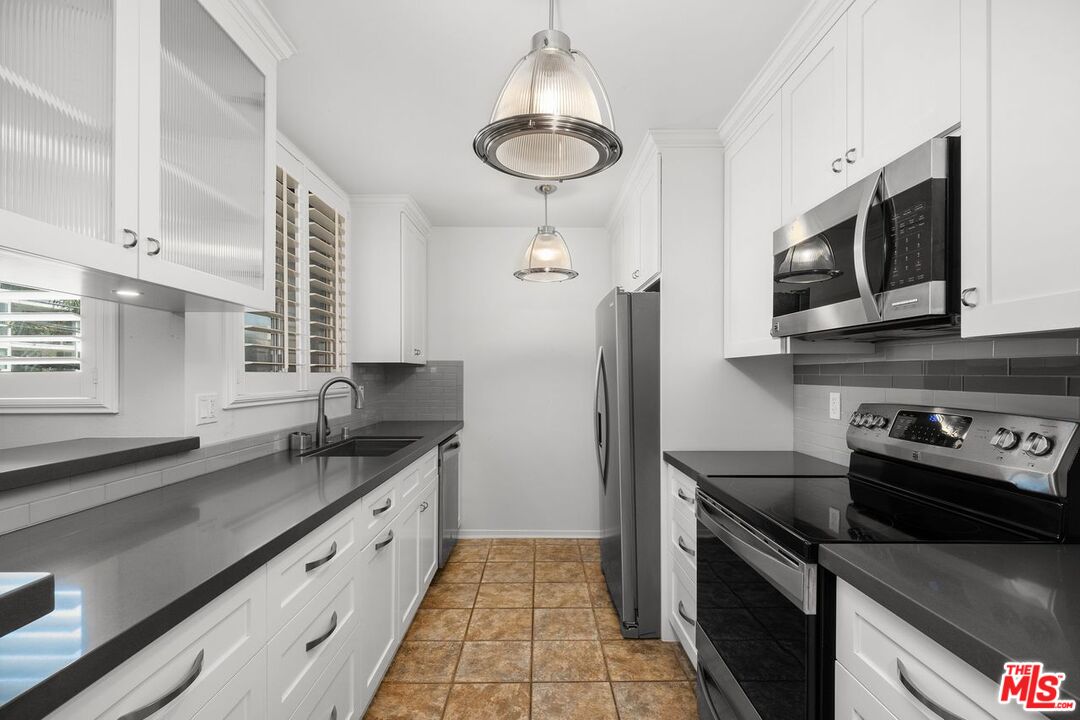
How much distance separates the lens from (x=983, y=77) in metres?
1.10

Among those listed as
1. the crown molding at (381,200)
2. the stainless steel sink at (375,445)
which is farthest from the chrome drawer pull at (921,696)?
the crown molding at (381,200)

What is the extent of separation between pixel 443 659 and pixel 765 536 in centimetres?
169

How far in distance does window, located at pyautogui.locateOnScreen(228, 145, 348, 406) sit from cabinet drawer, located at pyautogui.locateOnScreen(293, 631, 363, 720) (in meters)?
1.09

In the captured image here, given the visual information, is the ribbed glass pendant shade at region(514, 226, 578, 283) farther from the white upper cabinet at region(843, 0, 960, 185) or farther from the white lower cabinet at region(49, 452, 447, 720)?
the white upper cabinet at region(843, 0, 960, 185)

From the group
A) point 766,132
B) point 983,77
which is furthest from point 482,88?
point 983,77

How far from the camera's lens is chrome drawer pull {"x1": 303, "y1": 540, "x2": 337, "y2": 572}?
140 cm

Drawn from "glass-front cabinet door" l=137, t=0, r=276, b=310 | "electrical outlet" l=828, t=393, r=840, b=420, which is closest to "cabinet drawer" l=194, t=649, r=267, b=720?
Answer: "glass-front cabinet door" l=137, t=0, r=276, b=310

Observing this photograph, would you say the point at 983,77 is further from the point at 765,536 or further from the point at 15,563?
the point at 15,563

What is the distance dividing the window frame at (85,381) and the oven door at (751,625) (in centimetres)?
199

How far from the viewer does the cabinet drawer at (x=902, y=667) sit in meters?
0.79

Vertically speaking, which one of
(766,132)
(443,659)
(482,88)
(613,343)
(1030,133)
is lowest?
(443,659)

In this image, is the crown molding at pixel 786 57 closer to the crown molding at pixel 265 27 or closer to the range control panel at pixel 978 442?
the range control panel at pixel 978 442

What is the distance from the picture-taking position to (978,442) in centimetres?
133

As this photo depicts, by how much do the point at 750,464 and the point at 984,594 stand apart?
1303 millimetres
